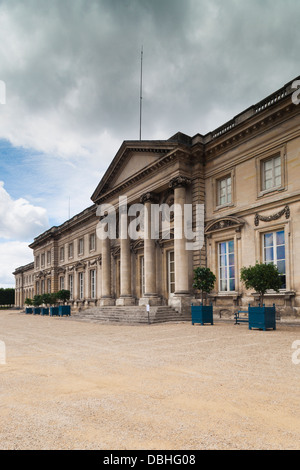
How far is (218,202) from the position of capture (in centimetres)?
2019

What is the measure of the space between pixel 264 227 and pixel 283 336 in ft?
23.7

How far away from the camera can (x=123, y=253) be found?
Result: 26.4 meters

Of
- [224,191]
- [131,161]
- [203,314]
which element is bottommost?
[203,314]

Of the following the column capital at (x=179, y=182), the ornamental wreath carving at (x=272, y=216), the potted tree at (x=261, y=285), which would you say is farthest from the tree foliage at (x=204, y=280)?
the column capital at (x=179, y=182)

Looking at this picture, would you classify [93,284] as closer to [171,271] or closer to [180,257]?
[171,271]

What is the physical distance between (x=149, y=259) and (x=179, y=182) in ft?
18.5

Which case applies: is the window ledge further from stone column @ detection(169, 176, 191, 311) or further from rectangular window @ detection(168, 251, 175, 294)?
rectangular window @ detection(168, 251, 175, 294)

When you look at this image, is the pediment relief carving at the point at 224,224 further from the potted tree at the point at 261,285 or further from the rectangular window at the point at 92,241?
the rectangular window at the point at 92,241

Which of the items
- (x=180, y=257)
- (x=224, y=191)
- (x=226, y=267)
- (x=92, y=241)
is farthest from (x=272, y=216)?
(x=92, y=241)

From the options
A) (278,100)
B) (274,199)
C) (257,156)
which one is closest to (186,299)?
(274,199)

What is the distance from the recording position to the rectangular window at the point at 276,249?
16.2 meters

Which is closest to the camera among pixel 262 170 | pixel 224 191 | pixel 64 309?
pixel 262 170

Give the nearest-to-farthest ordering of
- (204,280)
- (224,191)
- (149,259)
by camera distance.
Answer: (204,280) < (224,191) < (149,259)
